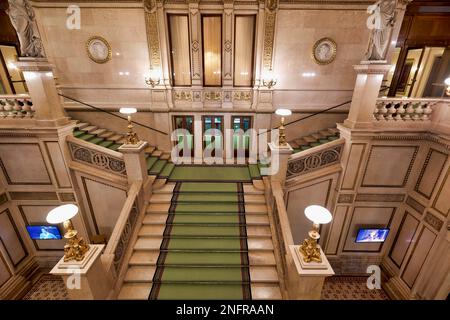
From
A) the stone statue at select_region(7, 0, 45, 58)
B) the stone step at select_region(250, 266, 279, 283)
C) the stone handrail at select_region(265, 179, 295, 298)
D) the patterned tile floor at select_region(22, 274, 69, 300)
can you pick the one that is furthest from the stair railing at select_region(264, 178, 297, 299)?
the stone statue at select_region(7, 0, 45, 58)

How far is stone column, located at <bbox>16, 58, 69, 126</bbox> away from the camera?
202 inches

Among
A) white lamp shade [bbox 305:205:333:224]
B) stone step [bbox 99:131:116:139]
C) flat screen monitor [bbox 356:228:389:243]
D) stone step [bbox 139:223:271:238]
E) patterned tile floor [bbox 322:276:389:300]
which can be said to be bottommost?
patterned tile floor [bbox 322:276:389:300]

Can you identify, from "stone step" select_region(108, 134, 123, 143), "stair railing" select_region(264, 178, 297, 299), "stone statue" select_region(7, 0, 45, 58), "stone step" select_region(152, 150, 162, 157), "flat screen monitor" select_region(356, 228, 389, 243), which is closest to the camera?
"stair railing" select_region(264, 178, 297, 299)

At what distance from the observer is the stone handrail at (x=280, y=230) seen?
4542 millimetres

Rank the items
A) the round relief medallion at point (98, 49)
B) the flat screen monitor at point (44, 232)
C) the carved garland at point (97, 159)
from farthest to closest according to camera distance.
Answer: the round relief medallion at point (98, 49)
the flat screen monitor at point (44, 232)
the carved garland at point (97, 159)

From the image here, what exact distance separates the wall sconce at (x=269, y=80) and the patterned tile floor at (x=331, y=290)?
698 centimetres

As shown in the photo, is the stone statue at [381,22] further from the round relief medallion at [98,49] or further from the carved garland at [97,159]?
the round relief medallion at [98,49]

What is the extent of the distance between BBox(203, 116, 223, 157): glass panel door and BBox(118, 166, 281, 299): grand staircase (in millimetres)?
1894

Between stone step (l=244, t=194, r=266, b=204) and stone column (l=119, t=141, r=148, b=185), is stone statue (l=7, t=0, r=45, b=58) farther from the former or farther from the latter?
stone step (l=244, t=194, r=266, b=204)

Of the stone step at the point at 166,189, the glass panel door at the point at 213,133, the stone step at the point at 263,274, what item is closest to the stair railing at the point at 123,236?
the stone step at the point at 166,189

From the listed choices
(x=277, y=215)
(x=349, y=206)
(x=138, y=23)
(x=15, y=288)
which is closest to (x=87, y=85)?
(x=138, y=23)

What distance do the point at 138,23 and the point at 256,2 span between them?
158 inches

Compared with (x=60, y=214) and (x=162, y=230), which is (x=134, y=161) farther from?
(x=60, y=214)

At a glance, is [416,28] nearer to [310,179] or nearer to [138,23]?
[310,179]
